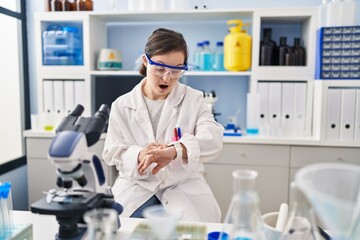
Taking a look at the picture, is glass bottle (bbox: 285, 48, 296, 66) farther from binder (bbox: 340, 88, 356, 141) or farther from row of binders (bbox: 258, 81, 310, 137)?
binder (bbox: 340, 88, 356, 141)

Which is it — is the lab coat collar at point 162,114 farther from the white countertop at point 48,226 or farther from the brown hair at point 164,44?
the white countertop at point 48,226

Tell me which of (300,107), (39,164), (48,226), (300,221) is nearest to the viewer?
(300,221)

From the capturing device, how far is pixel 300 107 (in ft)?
8.26

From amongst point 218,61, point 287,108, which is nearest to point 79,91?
point 218,61

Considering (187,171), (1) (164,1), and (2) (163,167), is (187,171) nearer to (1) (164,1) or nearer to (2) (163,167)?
(2) (163,167)

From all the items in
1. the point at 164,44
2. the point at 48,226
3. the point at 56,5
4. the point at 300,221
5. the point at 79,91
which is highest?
the point at 56,5

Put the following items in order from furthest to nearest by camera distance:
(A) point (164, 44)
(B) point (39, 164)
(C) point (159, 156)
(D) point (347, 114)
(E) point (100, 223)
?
(B) point (39, 164), (D) point (347, 114), (A) point (164, 44), (C) point (159, 156), (E) point (100, 223)

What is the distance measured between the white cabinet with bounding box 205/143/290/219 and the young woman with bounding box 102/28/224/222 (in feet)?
2.93

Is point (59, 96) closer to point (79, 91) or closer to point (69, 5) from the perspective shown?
point (79, 91)

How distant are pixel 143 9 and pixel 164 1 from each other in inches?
6.8

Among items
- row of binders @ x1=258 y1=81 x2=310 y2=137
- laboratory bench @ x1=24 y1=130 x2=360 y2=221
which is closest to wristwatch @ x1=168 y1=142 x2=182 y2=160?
laboratory bench @ x1=24 y1=130 x2=360 y2=221

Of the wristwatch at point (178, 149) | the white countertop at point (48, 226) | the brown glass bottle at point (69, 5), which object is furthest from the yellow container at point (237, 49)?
the white countertop at point (48, 226)

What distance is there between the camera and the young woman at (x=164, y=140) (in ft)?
4.65

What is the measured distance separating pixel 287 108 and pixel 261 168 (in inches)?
18.5
